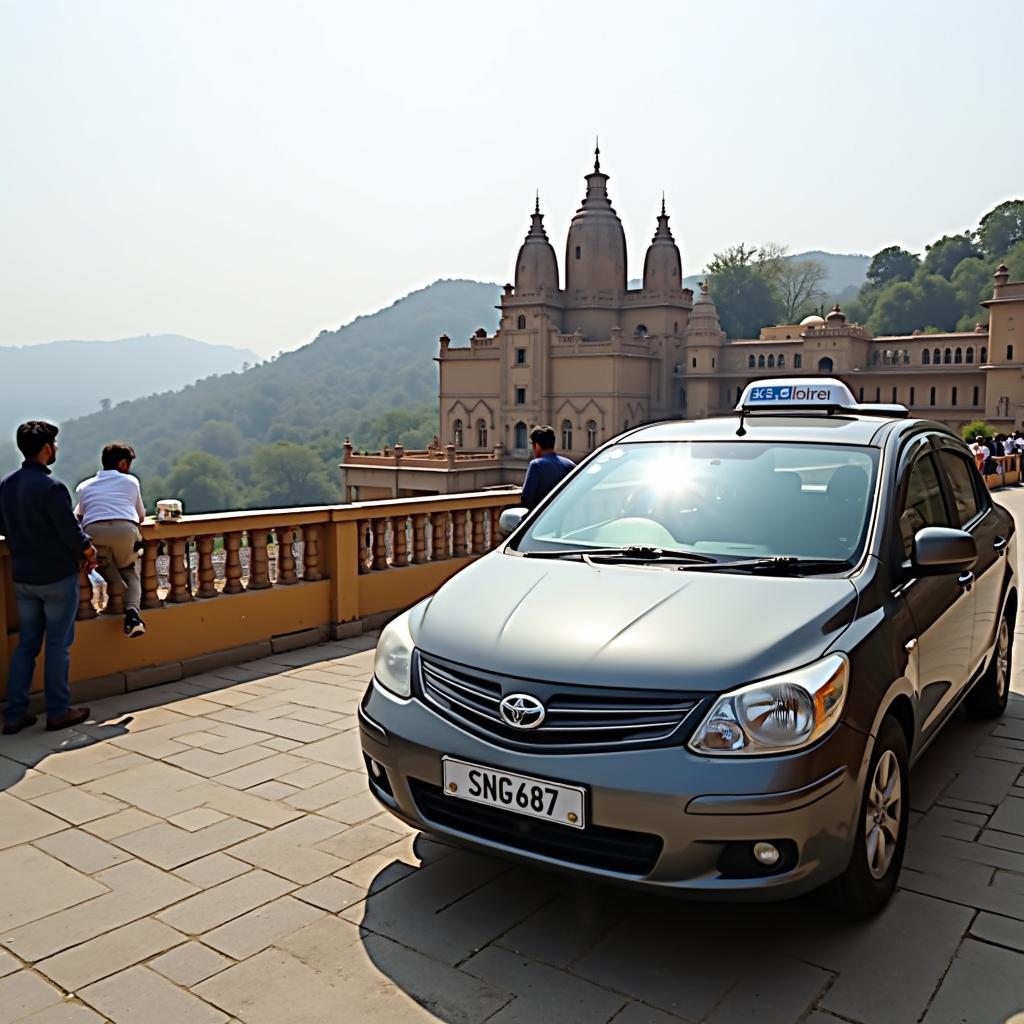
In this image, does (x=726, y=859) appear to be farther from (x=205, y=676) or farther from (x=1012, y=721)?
(x=205, y=676)

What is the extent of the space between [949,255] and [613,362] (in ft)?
196

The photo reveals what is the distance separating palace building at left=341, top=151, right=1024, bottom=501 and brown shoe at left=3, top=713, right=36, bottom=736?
56950mm

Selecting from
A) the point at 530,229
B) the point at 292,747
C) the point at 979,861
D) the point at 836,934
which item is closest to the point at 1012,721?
the point at 979,861

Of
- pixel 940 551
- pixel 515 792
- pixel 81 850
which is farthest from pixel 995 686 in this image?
pixel 81 850

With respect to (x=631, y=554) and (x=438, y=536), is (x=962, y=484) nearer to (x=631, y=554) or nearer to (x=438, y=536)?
(x=631, y=554)

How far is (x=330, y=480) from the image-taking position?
138375 millimetres

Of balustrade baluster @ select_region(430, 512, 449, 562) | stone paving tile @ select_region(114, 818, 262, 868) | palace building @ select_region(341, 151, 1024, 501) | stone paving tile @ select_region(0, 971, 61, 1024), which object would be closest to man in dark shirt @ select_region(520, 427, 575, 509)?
balustrade baluster @ select_region(430, 512, 449, 562)

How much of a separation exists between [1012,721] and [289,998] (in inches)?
190

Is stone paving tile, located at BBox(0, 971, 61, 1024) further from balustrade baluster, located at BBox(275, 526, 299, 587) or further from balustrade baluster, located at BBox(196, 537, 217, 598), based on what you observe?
balustrade baluster, located at BBox(275, 526, 299, 587)

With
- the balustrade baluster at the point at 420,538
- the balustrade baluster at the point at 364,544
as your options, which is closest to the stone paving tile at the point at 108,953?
the balustrade baluster at the point at 364,544

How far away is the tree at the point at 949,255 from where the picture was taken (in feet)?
360

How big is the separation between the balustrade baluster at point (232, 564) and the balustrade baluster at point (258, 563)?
5.0 inches

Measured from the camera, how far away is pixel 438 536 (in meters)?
9.58

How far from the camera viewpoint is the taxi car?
305 cm
